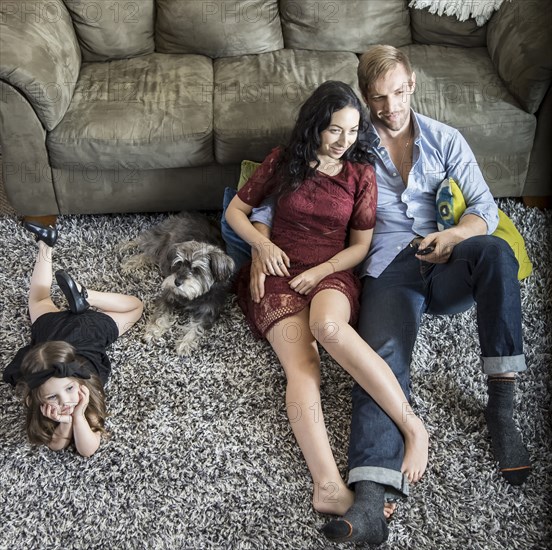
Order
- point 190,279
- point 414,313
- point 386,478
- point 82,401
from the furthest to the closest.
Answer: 1. point 190,279
2. point 414,313
3. point 82,401
4. point 386,478

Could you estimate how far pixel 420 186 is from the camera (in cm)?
229

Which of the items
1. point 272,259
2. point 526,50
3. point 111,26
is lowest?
point 272,259

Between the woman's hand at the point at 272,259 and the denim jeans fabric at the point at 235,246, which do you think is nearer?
the woman's hand at the point at 272,259

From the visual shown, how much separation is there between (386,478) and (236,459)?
45 centimetres

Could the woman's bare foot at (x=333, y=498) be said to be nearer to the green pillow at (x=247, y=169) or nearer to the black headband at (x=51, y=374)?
the black headband at (x=51, y=374)

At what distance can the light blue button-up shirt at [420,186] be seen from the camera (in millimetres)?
2264

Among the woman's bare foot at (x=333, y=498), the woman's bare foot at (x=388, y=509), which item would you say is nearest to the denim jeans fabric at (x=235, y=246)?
the woman's bare foot at (x=333, y=498)

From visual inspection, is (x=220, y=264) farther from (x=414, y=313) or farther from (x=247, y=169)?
(x=414, y=313)

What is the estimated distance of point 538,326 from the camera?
7.71ft

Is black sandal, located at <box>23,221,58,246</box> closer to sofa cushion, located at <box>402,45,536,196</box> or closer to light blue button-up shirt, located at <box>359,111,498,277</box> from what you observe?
light blue button-up shirt, located at <box>359,111,498,277</box>

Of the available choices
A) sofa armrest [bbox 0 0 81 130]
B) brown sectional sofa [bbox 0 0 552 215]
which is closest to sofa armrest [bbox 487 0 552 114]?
brown sectional sofa [bbox 0 0 552 215]

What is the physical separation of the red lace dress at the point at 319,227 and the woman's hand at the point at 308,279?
0.01m

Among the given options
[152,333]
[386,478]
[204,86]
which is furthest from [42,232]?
[386,478]

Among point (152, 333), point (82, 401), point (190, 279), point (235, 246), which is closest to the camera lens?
point (82, 401)
